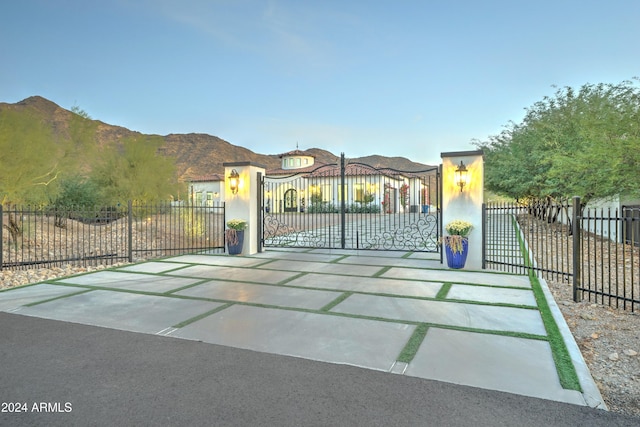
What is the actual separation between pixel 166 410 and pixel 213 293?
334 cm

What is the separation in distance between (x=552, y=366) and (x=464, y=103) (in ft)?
59.1

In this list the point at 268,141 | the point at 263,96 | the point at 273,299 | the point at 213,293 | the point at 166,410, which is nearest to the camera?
the point at 166,410

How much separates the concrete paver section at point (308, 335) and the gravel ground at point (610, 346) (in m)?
1.60

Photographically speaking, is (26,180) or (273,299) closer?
(273,299)

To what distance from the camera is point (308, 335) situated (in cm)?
362

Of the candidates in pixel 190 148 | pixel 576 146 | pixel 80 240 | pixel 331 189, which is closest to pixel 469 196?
pixel 576 146

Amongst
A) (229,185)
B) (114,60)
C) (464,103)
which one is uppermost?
(114,60)

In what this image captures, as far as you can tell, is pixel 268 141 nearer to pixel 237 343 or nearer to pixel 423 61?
pixel 423 61

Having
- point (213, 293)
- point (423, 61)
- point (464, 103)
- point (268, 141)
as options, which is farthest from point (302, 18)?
point (268, 141)

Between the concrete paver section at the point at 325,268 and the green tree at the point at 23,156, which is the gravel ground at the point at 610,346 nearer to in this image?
the concrete paver section at the point at 325,268

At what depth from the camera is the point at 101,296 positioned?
5277mm

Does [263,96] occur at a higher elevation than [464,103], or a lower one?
higher

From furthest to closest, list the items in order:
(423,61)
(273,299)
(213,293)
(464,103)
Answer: (464,103) → (423,61) → (213,293) → (273,299)

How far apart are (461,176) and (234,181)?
20.3 ft
